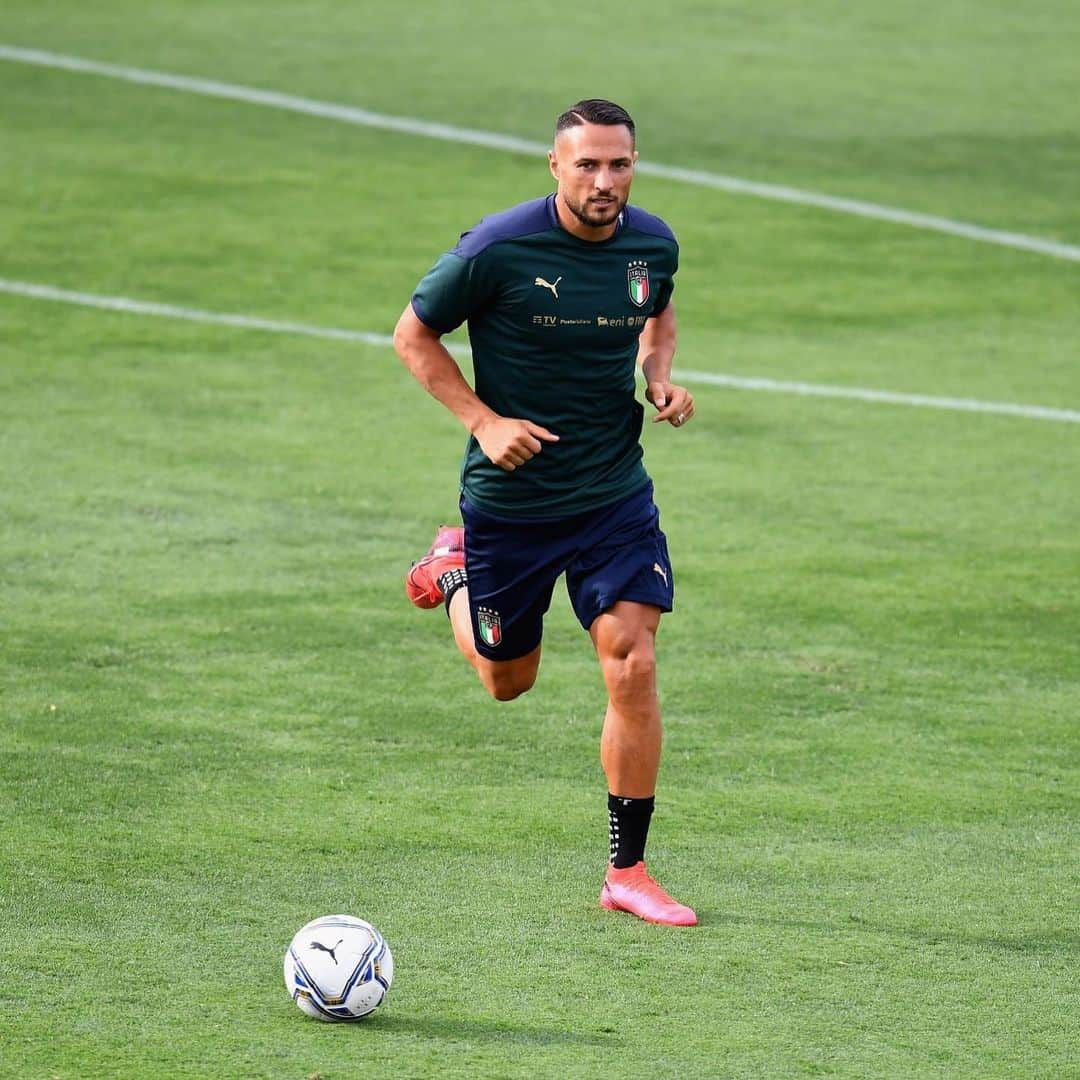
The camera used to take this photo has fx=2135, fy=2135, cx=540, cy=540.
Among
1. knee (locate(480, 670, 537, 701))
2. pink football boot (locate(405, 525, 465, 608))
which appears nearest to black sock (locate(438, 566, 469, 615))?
pink football boot (locate(405, 525, 465, 608))

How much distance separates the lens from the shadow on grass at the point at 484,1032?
541cm

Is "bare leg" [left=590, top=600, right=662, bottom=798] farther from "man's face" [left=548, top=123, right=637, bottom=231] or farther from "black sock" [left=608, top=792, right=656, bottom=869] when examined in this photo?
"man's face" [left=548, top=123, right=637, bottom=231]

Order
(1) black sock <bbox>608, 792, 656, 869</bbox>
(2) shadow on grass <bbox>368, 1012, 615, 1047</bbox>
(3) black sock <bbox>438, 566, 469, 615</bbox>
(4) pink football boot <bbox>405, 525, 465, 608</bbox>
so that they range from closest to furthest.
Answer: (2) shadow on grass <bbox>368, 1012, 615, 1047</bbox>
(1) black sock <bbox>608, 792, 656, 869</bbox>
(3) black sock <bbox>438, 566, 469, 615</bbox>
(4) pink football boot <bbox>405, 525, 465, 608</bbox>

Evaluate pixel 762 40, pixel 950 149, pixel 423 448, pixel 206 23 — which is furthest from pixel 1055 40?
pixel 423 448

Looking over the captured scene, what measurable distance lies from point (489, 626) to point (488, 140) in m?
13.5

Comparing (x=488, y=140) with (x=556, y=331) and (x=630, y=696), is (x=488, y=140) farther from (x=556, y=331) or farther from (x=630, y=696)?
(x=630, y=696)

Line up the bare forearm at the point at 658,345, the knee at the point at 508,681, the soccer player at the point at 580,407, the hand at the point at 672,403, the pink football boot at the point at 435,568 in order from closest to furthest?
the soccer player at the point at 580,407
the hand at the point at 672,403
the bare forearm at the point at 658,345
the knee at the point at 508,681
the pink football boot at the point at 435,568

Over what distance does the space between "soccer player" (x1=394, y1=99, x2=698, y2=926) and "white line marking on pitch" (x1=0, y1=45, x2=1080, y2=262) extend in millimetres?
11085

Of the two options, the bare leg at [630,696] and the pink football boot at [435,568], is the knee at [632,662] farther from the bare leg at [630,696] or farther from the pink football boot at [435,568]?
the pink football boot at [435,568]

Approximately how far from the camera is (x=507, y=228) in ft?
21.2

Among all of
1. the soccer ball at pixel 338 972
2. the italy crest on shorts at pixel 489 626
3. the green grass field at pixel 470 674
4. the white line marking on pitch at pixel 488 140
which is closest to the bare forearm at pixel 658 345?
the italy crest on shorts at pixel 489 626

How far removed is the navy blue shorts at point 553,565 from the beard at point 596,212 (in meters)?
0.89

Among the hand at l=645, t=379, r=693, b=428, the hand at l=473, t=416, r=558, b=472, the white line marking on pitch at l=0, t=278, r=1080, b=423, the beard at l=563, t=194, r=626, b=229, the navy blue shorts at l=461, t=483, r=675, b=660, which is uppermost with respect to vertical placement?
the beard at l=563, t=194, r=626, b=229

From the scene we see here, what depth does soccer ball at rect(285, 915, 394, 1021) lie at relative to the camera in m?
5.45
